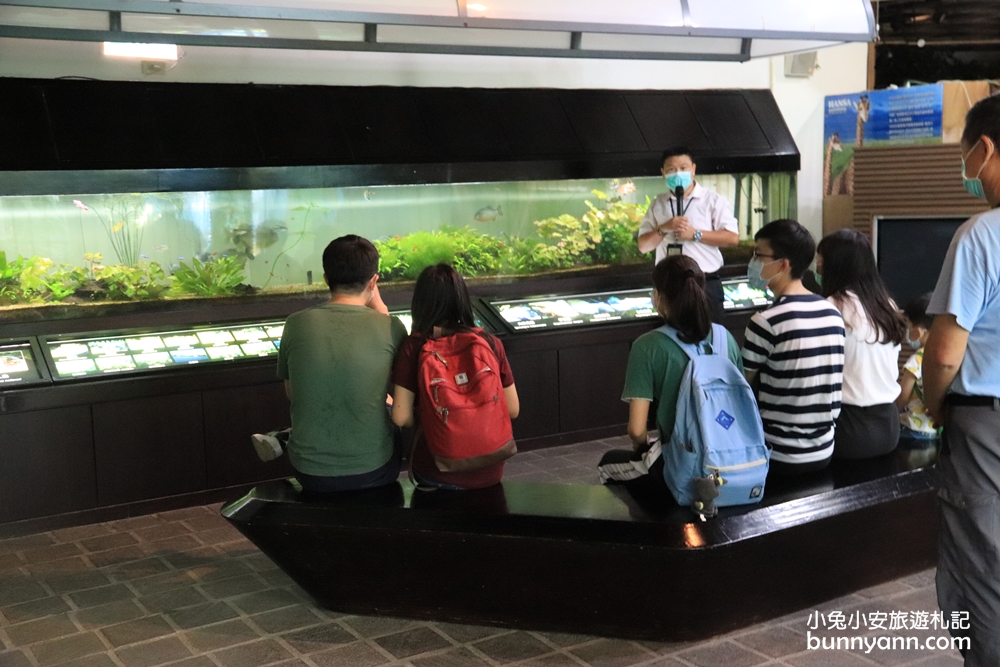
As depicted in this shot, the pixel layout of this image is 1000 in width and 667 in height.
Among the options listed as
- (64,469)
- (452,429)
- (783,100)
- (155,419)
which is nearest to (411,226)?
(155,419)

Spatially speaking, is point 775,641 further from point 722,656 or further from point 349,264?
point 349,264

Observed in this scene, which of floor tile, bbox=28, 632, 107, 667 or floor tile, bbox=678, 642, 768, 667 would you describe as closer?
floor tile, bbox=678, 642, 768, 667

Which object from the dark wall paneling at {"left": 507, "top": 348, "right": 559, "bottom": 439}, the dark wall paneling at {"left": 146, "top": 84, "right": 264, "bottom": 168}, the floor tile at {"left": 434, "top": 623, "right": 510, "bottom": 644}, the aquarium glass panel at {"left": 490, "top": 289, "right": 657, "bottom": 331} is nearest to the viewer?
the floor tile at {"left": 434, "top": 623, "right": 510, "bottom": 644}

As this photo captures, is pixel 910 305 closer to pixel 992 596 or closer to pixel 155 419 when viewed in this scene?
pixel 992 596

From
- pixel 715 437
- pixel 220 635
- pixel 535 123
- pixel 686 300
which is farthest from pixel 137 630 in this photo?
pixel 535 123

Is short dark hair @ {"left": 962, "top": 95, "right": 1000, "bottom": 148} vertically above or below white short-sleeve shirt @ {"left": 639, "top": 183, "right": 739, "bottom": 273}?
above

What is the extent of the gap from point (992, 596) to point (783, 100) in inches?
257

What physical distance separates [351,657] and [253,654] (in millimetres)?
367

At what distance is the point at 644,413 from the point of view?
11.8 feet

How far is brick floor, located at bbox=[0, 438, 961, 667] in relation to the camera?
11.6 feet

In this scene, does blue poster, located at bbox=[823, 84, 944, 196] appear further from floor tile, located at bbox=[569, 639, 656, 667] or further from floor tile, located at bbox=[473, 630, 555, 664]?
floor tile, located at bbox=[473, 630, 555, 664]

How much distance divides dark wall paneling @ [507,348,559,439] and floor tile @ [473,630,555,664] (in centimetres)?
263

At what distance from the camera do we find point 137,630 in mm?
3883

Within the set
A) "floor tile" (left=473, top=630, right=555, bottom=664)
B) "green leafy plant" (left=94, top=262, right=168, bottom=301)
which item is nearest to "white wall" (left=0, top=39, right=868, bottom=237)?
"green leafy plant" (left=94, top=262, right=168, bottom=301)
